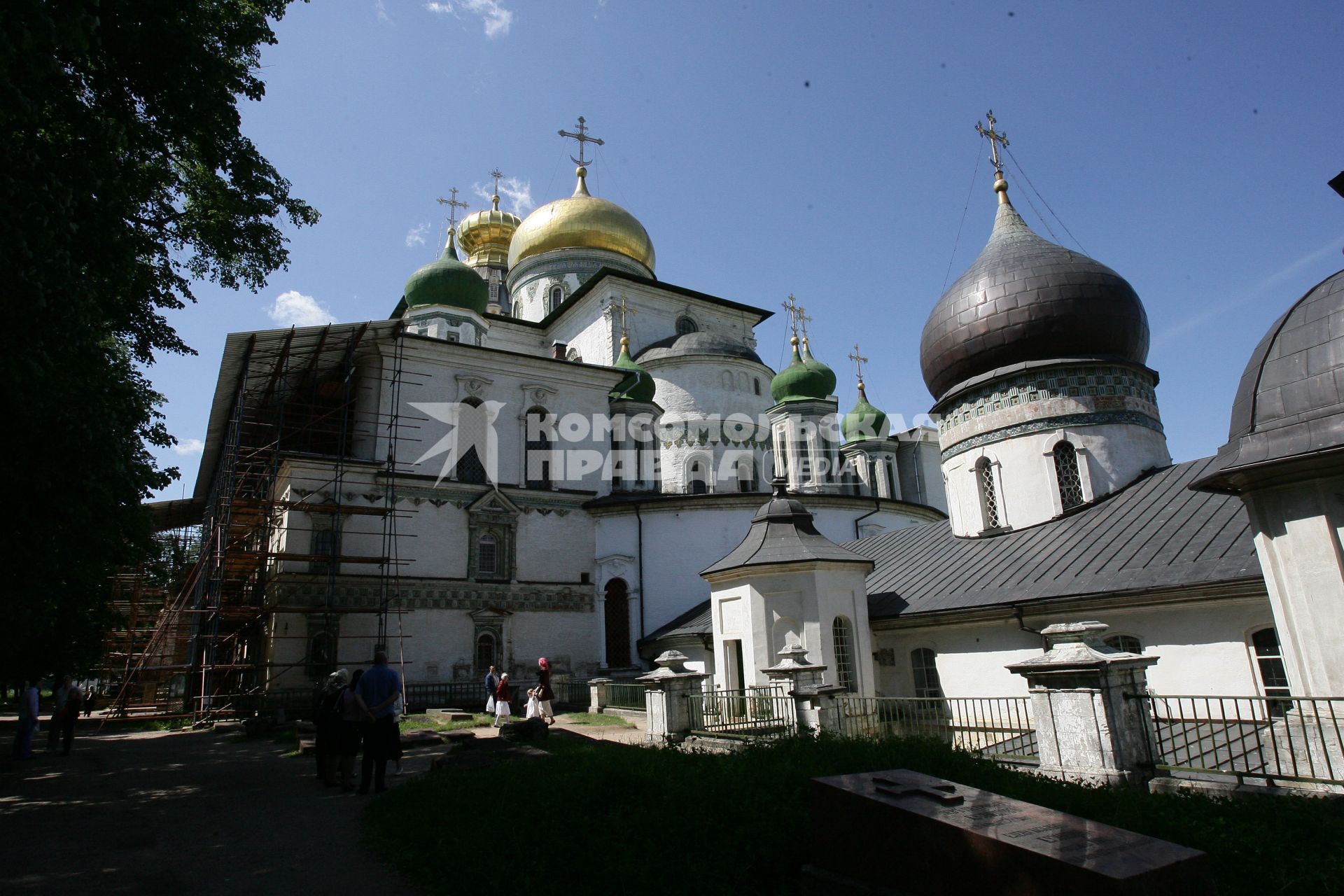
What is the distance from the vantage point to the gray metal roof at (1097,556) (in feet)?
35.3

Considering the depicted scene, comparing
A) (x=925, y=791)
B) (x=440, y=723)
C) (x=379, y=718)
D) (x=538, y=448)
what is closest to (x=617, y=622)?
(x=538, y=448)

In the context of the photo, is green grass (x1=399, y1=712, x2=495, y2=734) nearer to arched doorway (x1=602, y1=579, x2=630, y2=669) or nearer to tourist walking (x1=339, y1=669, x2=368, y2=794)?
arched doorway (x1=602, y1=579, x2=630, y2=669)

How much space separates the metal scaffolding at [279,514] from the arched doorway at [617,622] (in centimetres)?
592

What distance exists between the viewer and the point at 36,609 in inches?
352

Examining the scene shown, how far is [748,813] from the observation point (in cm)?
536

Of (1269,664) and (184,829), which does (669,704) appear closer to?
(184,829)

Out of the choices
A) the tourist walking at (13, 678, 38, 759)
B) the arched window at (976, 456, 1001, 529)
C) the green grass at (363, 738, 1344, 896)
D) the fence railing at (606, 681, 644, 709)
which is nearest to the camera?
the green grass at (363, 738, 1344, 896)

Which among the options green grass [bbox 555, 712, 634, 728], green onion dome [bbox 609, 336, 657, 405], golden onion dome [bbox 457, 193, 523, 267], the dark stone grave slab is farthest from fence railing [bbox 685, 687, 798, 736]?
golden onion dome [bbox 457, 193, 523, 267]

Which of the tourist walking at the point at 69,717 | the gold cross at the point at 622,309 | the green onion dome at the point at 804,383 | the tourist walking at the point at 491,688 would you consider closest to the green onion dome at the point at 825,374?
the green onion dome at the point at 804,383

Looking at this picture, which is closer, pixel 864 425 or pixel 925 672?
pixel 925 672

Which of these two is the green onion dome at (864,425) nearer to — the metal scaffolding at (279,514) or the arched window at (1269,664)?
the metal scaffolding at (279,514)

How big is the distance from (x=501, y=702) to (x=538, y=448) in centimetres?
944

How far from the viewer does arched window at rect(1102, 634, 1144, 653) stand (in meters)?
11.3

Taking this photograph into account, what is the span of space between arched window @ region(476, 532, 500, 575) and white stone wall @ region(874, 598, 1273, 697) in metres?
11.7
